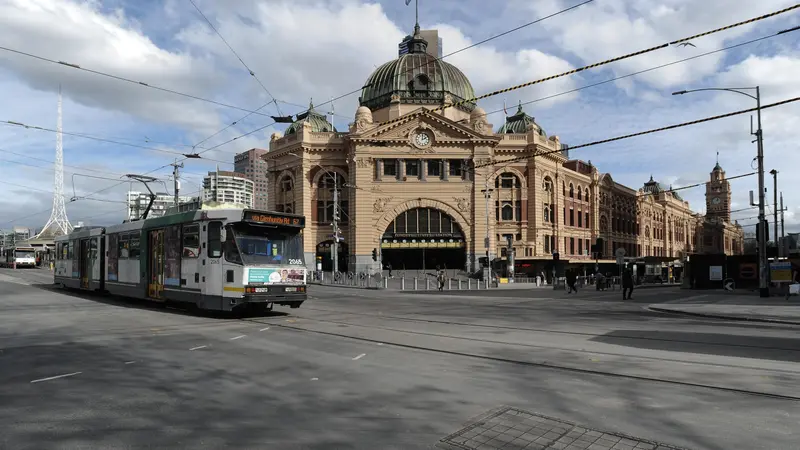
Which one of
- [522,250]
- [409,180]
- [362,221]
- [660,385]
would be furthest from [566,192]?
[660,385]

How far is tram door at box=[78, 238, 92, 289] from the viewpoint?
25750mm

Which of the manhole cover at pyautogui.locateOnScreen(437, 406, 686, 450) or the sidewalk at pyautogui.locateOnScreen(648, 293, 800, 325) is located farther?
the sidewalk at pyautogui.locateOnScreen(648, 293, 800, 325)

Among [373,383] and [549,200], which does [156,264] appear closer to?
[373,383]

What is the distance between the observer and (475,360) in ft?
31.7

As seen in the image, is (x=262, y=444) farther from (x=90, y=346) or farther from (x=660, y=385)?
(x=90, y=346)

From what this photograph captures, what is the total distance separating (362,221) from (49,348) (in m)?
47.0

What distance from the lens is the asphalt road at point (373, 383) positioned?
5605mm

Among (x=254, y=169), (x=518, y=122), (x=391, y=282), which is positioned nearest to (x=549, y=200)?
(x=518, y=122)

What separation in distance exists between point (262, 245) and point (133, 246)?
7.88m

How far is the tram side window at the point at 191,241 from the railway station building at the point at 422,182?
1410 inches

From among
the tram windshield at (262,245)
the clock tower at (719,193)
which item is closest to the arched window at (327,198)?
the tram windshield at (262,245)

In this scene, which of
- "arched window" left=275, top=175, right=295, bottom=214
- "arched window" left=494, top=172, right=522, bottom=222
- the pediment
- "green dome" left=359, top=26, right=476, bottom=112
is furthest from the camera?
"arched window" left=275, top=175, right=295, bottom=214

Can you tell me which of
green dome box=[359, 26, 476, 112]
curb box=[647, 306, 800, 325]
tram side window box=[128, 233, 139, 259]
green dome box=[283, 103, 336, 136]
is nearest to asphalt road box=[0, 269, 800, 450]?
curb box=[647, 306, 800, 325]

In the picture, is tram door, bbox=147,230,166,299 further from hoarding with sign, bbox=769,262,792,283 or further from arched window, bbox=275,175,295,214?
arched window, bbox=275,175,295,214
